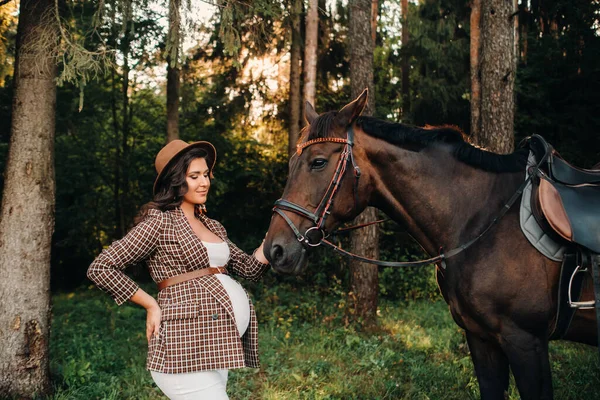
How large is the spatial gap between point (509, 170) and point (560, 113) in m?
9.76

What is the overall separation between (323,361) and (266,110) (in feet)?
29.7

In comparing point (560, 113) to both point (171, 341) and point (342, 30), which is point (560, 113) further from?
point (171, 341)

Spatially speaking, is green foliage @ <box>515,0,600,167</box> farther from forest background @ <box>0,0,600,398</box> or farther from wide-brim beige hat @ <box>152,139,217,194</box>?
wide-brim beige hat @ <box>152,139,217,194</box>

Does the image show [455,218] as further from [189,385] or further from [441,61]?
[441,61]

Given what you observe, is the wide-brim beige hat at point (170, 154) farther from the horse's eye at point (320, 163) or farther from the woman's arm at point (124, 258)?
the horse's eye at point (320, 163)

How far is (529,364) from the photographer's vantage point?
2688 millimetres

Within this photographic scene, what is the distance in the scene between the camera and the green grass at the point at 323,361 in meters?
4.93

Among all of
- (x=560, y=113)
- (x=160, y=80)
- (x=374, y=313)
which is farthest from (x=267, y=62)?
(x=374, y=313)

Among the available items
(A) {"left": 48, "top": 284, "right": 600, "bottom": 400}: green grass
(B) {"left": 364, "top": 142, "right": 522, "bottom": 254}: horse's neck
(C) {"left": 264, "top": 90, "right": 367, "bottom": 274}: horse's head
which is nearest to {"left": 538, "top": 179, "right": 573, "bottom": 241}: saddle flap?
(B) {"left": 364, "top": 142, "right": 522, "bottom": 254}: horse's neck

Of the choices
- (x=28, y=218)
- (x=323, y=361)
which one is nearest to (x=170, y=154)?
(x=28, y=218)

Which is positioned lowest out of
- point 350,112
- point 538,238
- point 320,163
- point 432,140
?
point 538,238

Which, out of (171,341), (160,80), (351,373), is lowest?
(351,373)

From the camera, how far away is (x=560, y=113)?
11.4 metres

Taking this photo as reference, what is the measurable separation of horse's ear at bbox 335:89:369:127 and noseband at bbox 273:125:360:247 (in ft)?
0.19
